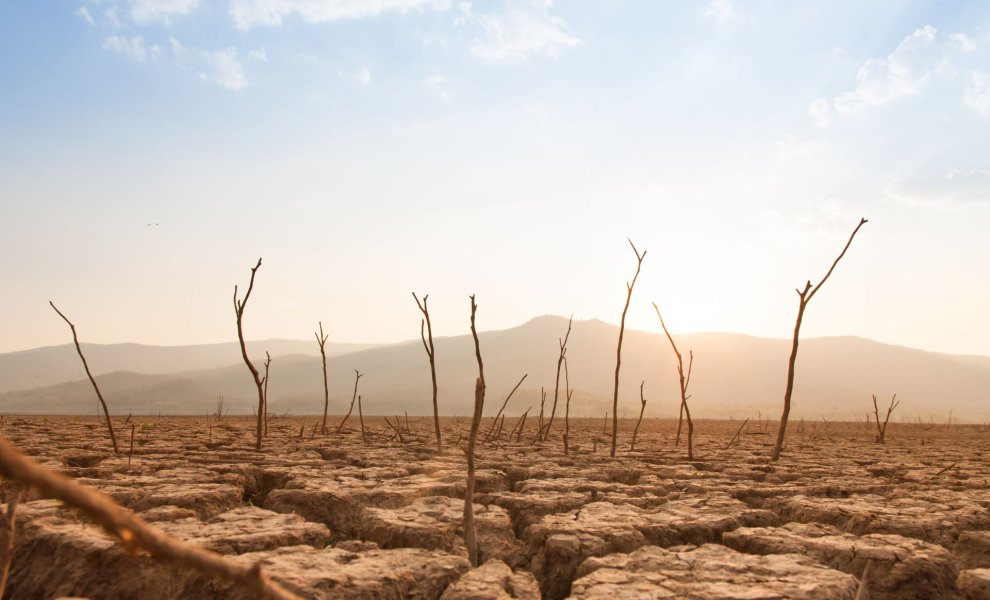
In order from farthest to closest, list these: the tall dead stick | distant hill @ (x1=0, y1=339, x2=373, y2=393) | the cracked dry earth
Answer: distant hill @ (x1=0, y1=339, x2=373, y2=393) < the cracked dry earth < the tall dead stick

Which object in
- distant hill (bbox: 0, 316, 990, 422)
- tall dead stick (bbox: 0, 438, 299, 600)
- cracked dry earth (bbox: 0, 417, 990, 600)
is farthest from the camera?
distant hill (bbox: 0, 316, 990, 422)

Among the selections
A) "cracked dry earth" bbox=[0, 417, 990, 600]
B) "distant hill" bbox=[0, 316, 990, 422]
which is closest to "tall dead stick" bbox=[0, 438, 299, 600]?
"cracked dry earth" bbox=[0, 417, 990, 600]

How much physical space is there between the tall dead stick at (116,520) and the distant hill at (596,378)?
44.2 m

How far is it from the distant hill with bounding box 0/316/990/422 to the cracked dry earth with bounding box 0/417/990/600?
132 ft

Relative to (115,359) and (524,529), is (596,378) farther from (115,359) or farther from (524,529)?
(115,359)

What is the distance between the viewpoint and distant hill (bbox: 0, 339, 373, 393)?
10364 centimetres

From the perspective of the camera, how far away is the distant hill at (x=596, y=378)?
168 feet

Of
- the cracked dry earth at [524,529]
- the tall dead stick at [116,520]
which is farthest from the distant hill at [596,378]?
the tall dead stick at [116,520]

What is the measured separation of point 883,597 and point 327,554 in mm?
2205

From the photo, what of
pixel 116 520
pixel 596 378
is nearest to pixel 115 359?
pixel 596 378

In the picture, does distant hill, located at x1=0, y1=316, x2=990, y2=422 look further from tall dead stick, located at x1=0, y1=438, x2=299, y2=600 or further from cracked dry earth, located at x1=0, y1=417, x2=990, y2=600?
tall dead stick, located at x1=0, y1=438, x2=299, y2=600

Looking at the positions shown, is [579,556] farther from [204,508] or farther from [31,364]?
[31,364]

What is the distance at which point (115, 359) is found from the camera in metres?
140

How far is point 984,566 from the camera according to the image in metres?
2.89
